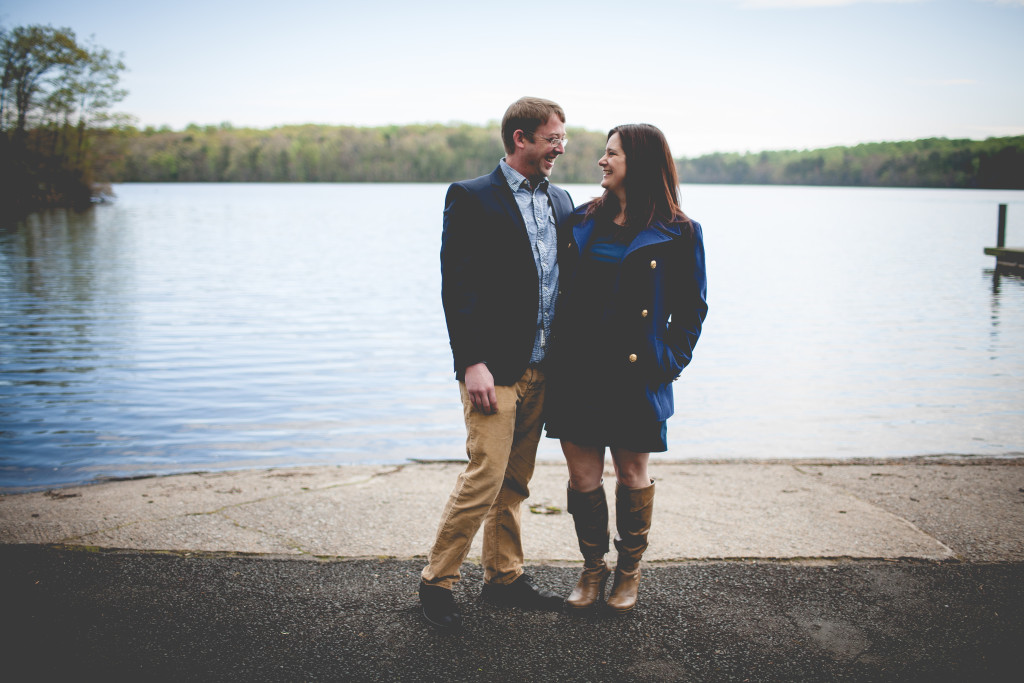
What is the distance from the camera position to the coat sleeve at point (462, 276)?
3258 millimetres

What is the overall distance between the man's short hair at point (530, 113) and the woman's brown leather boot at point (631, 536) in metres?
1.64

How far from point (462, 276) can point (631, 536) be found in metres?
1.40

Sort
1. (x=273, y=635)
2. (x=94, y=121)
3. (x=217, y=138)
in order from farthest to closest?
(x=217, y=138) → (x=94, y=121) → (x=273, y=635)

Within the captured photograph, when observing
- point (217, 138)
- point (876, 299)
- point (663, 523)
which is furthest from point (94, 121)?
point (217, 138)

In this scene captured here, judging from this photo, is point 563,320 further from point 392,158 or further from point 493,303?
point 392,158

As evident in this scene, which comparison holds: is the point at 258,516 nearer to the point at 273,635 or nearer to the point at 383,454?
the point at 273,635

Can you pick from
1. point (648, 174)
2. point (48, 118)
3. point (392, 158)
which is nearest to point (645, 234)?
point (648, 174)

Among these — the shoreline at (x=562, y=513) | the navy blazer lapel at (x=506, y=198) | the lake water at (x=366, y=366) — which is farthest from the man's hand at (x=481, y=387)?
the lake water at (x=366, y=366)

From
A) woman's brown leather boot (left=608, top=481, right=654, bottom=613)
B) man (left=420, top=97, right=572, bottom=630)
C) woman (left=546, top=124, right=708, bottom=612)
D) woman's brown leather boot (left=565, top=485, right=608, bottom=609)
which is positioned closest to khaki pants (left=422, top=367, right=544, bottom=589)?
man (left=420, top=97, right=572, bottom=630)

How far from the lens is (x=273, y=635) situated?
124 inches

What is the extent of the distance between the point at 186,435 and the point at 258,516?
13.0 ft

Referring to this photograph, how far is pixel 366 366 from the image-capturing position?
39.3 ft

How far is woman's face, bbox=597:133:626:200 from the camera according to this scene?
338 centimetres

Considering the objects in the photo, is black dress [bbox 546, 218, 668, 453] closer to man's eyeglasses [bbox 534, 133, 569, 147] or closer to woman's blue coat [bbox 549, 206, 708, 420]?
woman's blue coat [bbox 549, 206, 708, 420]
